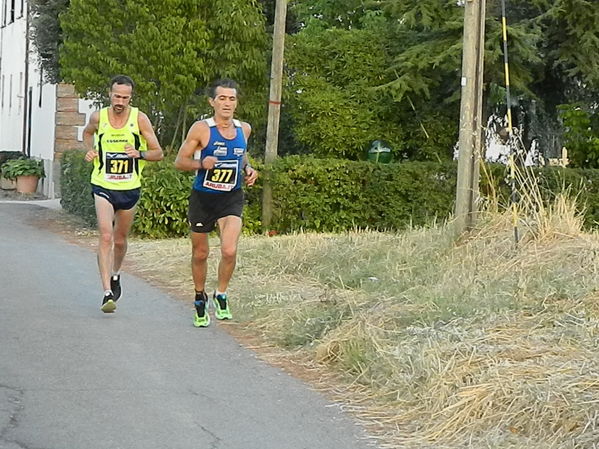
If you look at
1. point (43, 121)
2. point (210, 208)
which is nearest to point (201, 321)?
point (210, 208)

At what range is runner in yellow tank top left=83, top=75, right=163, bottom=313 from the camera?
10555 millimetres

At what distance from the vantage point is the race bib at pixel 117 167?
34.9 ft

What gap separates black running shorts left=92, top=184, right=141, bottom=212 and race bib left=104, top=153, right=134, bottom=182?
102 mm

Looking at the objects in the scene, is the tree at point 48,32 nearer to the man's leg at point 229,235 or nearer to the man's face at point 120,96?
the man's face at point 120,96

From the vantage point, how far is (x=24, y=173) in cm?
2983

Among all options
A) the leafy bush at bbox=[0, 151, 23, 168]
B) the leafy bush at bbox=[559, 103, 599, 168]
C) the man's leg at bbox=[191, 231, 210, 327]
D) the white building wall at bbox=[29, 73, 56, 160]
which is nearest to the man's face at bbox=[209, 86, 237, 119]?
the man's leg at bbox=[191, 231, 210, 327]

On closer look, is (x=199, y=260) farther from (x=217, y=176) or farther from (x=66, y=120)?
(x=66, y=120)

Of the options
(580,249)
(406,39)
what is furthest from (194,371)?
(406,39)

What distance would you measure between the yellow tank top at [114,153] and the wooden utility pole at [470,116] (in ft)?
12.9

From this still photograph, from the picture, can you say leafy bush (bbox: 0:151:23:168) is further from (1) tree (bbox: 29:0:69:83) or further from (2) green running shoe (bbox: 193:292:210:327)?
(2) green running shoe (bbox: 193:292:210:327)

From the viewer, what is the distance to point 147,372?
27.5 ft

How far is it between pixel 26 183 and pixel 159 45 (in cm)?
1156

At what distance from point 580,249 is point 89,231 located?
31.6 ft

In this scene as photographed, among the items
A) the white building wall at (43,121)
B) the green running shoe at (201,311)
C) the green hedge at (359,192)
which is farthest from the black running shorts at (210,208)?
the white building wall at (43,121)
